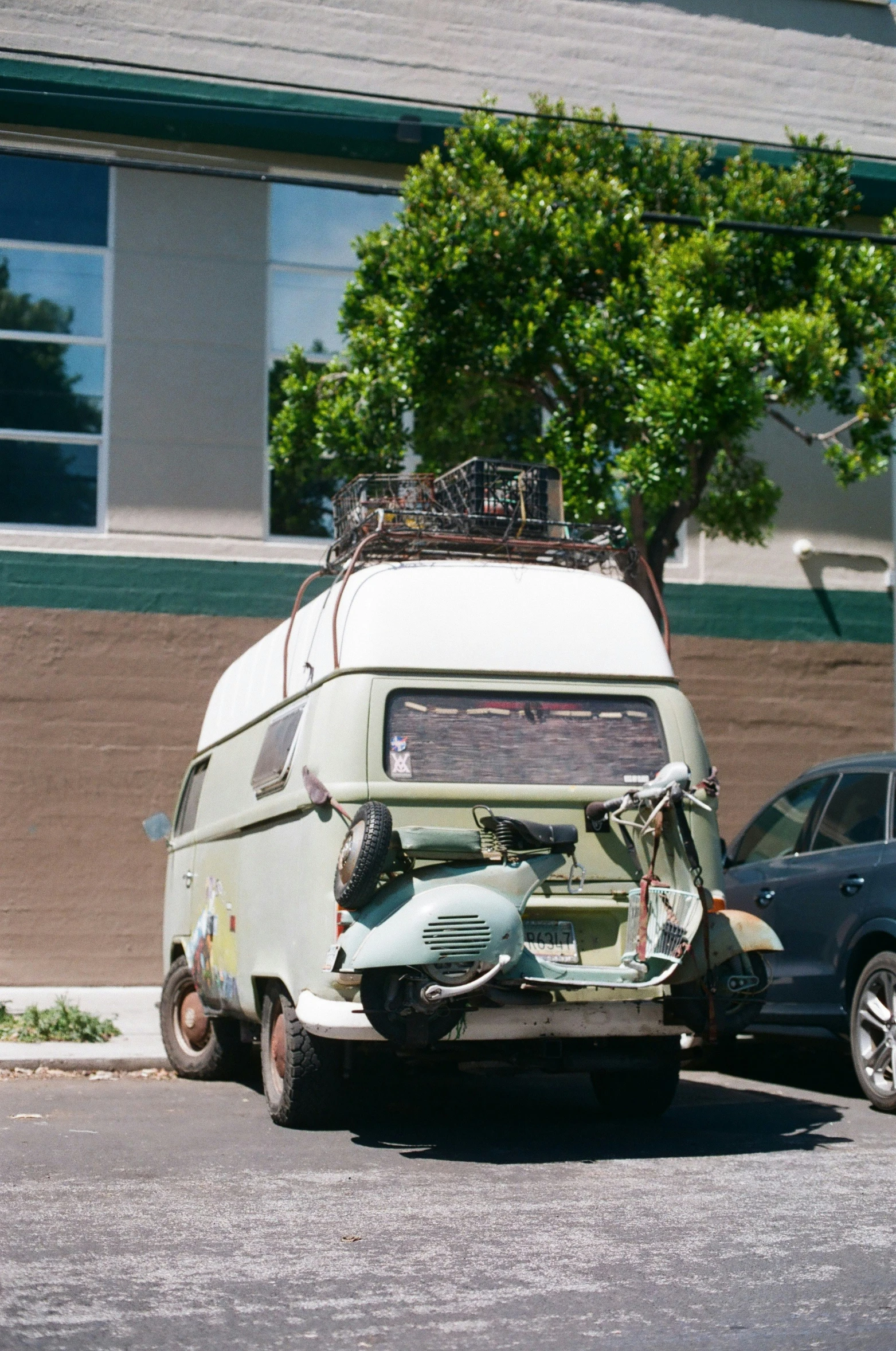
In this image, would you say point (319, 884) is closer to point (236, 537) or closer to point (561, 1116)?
point (561, 1116)

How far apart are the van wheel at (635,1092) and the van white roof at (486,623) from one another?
2115 mm

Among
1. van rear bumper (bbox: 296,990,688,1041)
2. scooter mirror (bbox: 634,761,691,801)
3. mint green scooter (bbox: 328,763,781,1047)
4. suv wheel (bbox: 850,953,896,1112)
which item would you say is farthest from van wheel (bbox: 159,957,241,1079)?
suv wheel (bbox: 850,953,896,1112)

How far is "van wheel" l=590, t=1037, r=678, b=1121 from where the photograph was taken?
842 centimetres

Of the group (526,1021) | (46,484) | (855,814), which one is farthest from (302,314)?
(526,1021)

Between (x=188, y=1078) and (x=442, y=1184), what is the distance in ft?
14.6

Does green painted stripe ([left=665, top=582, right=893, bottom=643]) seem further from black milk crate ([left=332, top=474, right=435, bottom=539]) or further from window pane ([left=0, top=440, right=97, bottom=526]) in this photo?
black milk crate ([left=332, top=474, right=435, bottom=539])

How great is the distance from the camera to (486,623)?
7.99 meters

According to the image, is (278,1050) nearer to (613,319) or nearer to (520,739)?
(520,739)

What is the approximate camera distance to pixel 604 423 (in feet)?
40.1

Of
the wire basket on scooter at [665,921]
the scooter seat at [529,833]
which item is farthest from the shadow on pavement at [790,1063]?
the scooter seat at [529,833]

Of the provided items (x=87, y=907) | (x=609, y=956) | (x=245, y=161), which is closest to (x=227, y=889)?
(x=609, y=956)

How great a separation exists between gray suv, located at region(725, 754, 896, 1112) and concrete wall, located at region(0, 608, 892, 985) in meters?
6.82

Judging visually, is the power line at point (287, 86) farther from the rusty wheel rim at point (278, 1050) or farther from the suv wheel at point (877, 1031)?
the rusty wheel rim at point (278, 1050)

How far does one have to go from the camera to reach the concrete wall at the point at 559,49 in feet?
51.6
